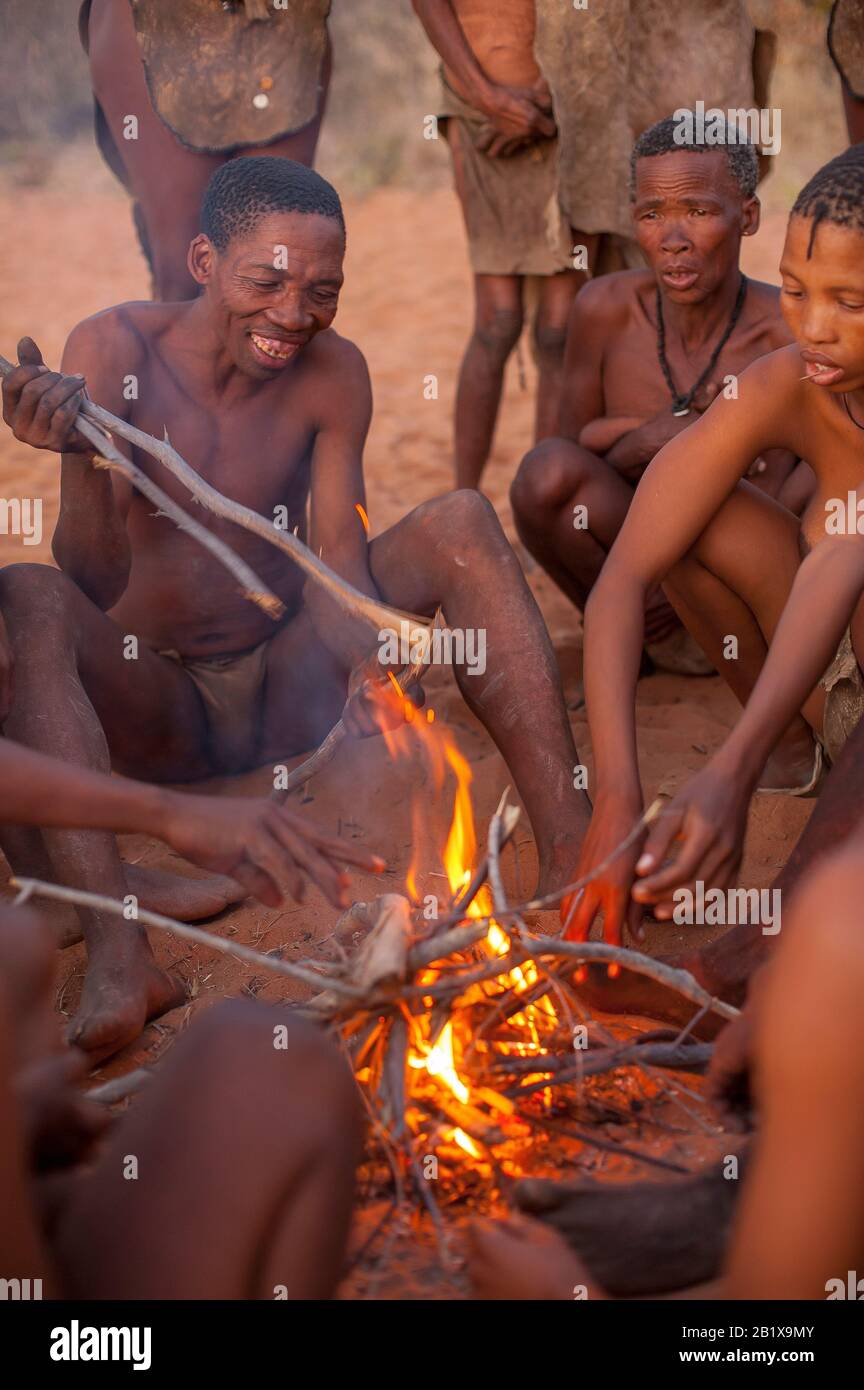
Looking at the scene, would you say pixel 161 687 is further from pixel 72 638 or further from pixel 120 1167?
pixel 120 1167

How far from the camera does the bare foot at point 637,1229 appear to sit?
6.35ft

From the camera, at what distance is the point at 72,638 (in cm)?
286

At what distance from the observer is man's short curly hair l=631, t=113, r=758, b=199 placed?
143 inches

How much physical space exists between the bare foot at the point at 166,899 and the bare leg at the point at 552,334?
2105 mm

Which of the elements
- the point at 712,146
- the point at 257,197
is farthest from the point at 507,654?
the point at 712,146

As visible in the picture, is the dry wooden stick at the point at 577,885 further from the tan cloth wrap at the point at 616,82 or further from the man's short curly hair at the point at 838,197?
the tan cloth wrap at the point at 616,82

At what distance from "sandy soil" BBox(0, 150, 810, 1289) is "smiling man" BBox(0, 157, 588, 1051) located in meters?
0.18

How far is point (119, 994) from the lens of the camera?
8.44 ft

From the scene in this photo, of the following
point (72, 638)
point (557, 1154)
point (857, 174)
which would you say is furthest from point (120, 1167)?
point (857, 174)

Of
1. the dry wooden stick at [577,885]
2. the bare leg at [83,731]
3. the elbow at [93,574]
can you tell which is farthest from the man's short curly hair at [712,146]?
the dry wooden stick at [577,885]

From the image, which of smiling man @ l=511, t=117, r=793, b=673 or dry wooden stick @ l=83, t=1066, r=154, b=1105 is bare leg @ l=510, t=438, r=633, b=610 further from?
dry wooden stick @ l=83, t=1066, r=154, b=1105

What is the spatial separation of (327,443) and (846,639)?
3.94 feet
